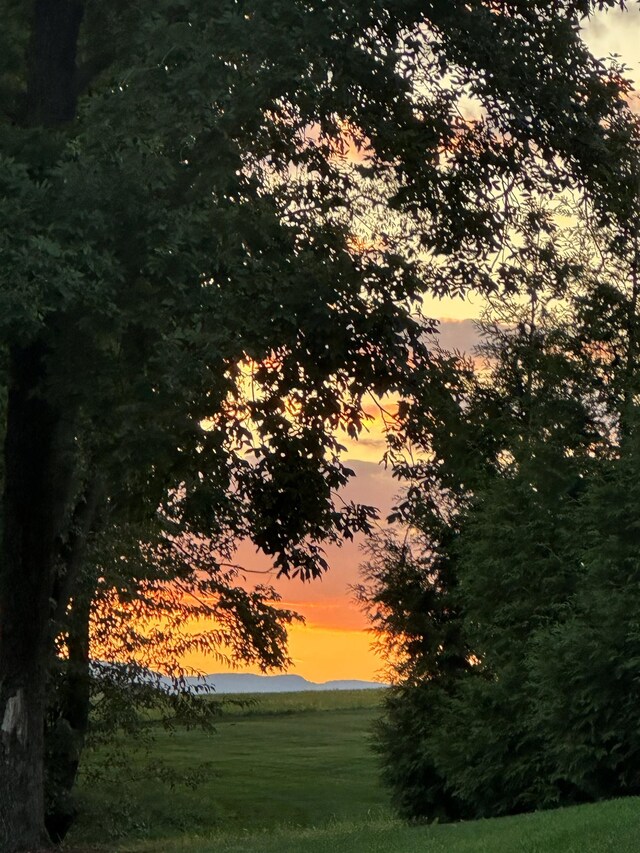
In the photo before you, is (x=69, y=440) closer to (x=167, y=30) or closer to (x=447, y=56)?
(x=167, y=30)

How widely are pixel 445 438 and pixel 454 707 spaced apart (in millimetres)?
12592

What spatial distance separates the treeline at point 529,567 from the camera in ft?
62.2

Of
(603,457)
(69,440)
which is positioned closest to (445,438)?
(69,440)

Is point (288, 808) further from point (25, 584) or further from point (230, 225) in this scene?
point (230, 225)

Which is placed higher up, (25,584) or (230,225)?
(230,225)

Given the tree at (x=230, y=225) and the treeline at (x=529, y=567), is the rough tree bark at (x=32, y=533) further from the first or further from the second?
the treeline at (x=529, y=567)

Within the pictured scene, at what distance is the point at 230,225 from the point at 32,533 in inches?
212

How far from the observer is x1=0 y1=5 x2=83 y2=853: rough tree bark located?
639 inches

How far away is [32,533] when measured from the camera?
1622cm

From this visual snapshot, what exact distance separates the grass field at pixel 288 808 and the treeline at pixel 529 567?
2.51 meters

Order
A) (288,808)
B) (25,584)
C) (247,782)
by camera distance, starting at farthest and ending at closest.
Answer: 1. (247,782)
2. (288,808)
3. (25,584)

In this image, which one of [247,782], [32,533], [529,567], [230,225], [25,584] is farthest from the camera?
[247,782]

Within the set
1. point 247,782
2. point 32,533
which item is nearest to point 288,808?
point 247,782

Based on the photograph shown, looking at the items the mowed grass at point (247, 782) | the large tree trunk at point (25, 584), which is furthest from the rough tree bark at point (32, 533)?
the mowed grass at point (247, 782)
